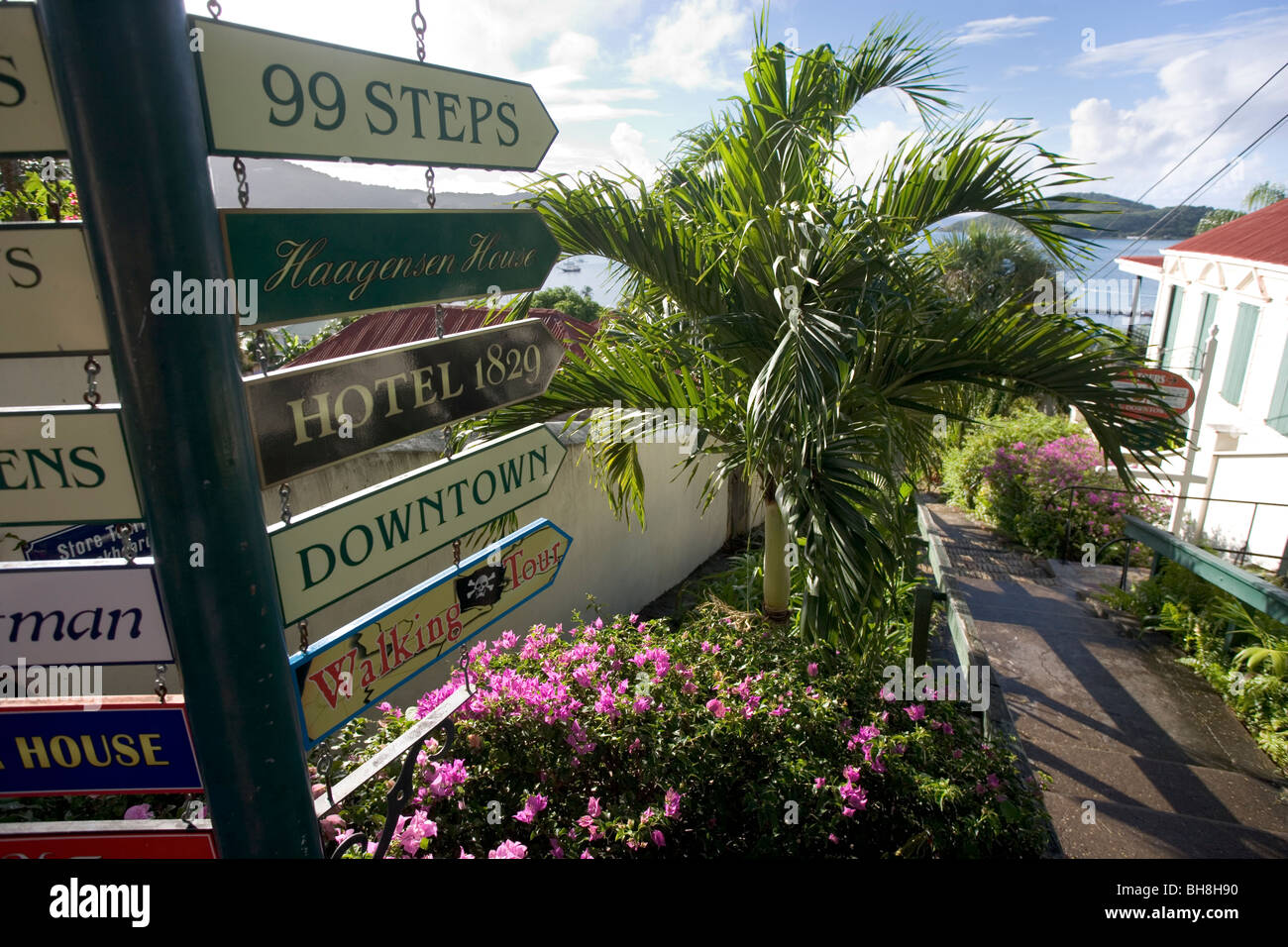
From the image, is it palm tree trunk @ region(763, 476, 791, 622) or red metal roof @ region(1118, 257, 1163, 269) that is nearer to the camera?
palm tree trunk @ region(763, 476, 791, 622)

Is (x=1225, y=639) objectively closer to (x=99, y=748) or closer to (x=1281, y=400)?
(x=1281, y=400)

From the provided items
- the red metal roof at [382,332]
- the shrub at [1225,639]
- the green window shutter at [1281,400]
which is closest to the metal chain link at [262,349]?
the shrub at [1225,639]

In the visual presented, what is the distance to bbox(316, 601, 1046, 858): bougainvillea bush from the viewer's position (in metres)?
2.89

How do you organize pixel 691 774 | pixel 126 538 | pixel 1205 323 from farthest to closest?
pixel 1205 323
pixel 691 774
pixel 126 538

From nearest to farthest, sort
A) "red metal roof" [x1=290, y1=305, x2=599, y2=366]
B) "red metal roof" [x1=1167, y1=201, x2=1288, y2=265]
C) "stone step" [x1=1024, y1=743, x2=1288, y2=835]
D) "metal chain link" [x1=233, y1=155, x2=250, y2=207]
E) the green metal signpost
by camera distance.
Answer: the green metal signpost
"metal chain link" [x1=233, y1=155, x2=250, y2=207]
"stone step" [x1=1024, y1=743, x2=1288, y2=835]
"red metal roof" [x1=1167, y1=201, x2=1288, y2=265]
"red metal roof" [x1=290, y1=305, x2=599, y2=366]

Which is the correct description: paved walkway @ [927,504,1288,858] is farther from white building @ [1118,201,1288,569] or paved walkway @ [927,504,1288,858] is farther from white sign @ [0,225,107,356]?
white sign @ [0,225,107,356]

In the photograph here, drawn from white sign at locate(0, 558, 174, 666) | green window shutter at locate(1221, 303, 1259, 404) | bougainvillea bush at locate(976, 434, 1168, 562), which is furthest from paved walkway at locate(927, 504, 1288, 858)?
green window shutter at locate(1221, 303, 1259, 404)

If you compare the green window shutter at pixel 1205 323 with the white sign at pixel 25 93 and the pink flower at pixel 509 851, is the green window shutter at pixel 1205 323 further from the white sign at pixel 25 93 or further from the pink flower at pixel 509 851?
the white sign at pixel 25 93

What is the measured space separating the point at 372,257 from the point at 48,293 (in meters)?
0.62

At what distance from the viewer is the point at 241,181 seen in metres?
1.46

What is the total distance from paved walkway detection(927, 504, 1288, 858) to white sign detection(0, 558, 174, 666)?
13.6 feet

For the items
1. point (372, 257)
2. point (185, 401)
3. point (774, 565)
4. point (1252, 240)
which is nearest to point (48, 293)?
point (185, 401)

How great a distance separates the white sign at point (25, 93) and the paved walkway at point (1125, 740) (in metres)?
4.71

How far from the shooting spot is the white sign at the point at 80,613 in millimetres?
1503
